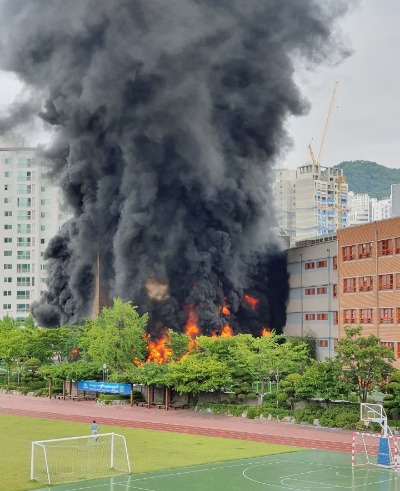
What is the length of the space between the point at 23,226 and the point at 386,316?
339 feet

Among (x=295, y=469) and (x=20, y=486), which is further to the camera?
(x=295, y=469)

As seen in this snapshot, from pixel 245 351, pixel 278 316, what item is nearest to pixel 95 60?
pixel 278 316

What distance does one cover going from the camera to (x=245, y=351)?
74.1 meters

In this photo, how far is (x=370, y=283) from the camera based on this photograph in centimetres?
9206

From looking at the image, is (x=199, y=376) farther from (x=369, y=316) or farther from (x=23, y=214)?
(x=23, y=214)

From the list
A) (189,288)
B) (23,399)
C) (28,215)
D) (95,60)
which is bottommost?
(23,399)

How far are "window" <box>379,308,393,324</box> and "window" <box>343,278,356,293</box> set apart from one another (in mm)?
6139

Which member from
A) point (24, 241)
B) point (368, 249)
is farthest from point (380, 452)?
point (24, 241)

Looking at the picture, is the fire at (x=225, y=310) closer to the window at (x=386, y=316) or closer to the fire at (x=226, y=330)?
the fire at (x=226, y=330)

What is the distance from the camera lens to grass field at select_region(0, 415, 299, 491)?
1682 inches

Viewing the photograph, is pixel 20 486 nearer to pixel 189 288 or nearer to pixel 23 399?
pixel 23 399

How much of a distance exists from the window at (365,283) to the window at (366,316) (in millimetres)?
2253

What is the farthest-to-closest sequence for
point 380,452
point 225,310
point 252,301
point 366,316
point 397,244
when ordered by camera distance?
point 252,301
point 225,310
point 366,316
point 397,244
point 380,452

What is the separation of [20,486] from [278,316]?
271 ft
